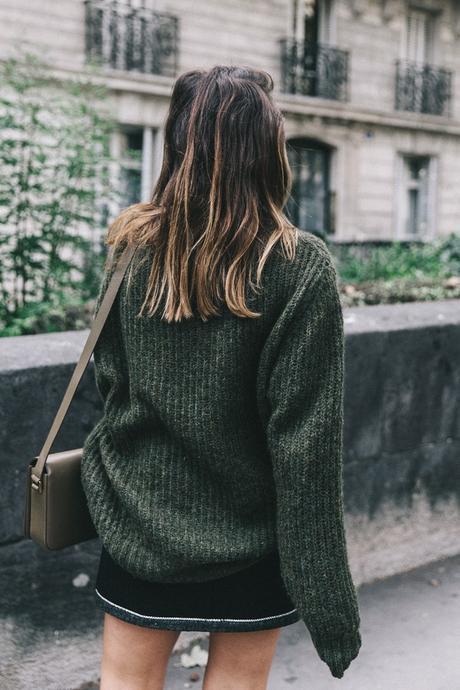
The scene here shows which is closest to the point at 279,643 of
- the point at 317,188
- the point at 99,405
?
the point at 99,405

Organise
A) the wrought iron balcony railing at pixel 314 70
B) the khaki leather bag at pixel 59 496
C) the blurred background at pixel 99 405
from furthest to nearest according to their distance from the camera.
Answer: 1. the wrought iron balcony railing at pixel 314 70
2. the blurred background at pixel 99 405
3. the khaki leather bag at pixel 59 496

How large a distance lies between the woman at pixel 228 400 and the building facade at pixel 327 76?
47.9 ft

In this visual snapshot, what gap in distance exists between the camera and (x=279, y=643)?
332cm

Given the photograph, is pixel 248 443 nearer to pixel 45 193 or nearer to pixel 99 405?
pixel 99 405

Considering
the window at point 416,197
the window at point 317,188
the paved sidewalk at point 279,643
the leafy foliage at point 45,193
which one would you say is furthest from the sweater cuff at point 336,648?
the window at point 416,197

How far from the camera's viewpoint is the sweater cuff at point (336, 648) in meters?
1.74

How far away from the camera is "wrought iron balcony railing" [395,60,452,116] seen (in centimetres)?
2148

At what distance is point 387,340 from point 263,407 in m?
1.93

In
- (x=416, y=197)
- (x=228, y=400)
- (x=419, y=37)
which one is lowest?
(x=228, y=400)

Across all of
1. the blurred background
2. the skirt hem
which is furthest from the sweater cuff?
the blurred background

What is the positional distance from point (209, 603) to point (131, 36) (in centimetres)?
1670

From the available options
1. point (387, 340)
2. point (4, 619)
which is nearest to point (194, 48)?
point (387, 340)

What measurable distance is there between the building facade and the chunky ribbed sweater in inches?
578

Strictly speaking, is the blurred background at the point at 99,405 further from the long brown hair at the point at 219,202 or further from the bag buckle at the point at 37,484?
the bag buckle at the point at 37,484
